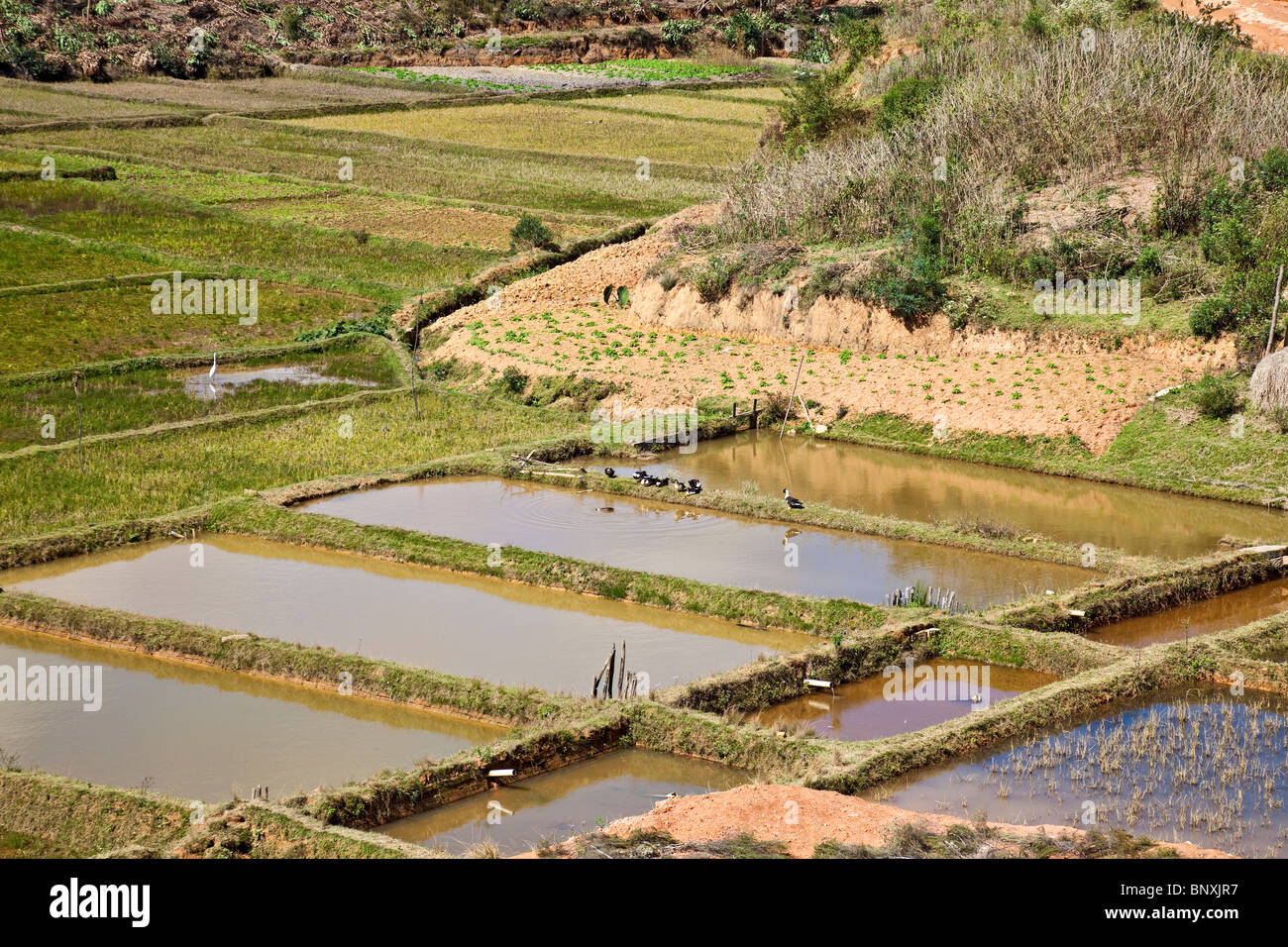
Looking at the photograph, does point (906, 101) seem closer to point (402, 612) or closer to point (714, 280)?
point (714, 280)

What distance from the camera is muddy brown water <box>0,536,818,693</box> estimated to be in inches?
558

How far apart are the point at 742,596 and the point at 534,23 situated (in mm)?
54024

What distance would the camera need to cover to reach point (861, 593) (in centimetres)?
1588

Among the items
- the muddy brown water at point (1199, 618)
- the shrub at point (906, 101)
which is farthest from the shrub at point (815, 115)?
the muddy brown water at point (1199, 618)

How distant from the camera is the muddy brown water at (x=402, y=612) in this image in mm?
14180

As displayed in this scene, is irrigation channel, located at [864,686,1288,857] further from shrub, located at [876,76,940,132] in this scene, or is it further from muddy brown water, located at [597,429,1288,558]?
shrub, located at [876,76,940,132]

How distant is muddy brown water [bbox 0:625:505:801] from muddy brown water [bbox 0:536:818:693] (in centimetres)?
100

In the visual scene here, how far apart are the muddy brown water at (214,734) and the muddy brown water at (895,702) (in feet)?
9.02

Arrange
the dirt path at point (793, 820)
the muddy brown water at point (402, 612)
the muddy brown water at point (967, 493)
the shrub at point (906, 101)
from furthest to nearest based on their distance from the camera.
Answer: the shrub at point (906, 101) → the muddy brown water at point (967, 493) → the muddy brown water at point (402, 612) → the dirt path at point (793, 820)

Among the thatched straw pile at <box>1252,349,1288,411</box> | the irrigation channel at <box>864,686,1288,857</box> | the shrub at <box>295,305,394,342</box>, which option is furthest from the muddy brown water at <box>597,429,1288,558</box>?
the shrub at <box>295,305,394,342</box>

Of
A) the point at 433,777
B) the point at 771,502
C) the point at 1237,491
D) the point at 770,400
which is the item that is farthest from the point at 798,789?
the point at 770,400

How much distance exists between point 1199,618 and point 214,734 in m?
10.1

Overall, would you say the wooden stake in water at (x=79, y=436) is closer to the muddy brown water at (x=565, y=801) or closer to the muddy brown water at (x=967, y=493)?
the muddy brown water at (x=967, y=493)
